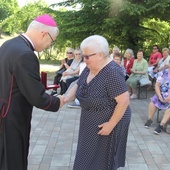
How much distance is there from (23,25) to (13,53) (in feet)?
68.1

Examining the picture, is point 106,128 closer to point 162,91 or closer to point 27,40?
point 27,40

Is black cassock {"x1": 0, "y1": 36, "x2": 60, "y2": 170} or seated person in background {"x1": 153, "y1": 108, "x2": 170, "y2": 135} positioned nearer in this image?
black cassock {"x1": 0, "y1": 36, "x2": 60, "y2": 170}

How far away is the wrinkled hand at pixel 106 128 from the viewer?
2.64 m

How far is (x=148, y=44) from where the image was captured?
1241cm

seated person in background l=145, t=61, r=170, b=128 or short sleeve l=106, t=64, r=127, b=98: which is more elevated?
short sleeve l=106, t=64, r=127, b=98

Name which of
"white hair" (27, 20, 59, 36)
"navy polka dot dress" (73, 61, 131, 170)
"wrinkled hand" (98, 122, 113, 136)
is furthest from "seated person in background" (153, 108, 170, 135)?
"white hair" (27, 20, 59, 36)

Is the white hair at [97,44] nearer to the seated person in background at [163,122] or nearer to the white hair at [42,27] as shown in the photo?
the white hair at [42,27]

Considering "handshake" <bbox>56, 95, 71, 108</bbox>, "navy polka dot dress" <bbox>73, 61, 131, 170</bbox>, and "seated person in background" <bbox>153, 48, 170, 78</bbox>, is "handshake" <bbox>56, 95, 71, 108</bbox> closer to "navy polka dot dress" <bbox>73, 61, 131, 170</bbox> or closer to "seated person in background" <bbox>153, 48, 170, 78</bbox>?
"navy polka dot dress" <bbox>73, 61, 131, 170</bbox>

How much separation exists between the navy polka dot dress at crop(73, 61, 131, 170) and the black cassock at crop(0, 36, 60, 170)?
37 cm

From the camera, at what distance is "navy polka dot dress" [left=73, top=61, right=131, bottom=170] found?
8.48 ft

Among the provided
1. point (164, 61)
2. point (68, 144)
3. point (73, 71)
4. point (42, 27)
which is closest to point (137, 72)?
point (164, 61)

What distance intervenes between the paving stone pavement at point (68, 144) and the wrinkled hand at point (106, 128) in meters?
1.30

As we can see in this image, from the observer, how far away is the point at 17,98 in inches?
91.1

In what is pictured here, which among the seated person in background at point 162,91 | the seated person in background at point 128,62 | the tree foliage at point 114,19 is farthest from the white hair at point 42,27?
the tree foliage at point 114,19
